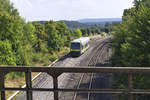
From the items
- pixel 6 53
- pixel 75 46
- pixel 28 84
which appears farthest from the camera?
pixel 75 46

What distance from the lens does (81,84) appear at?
16953mm

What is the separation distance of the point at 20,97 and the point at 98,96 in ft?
19.0

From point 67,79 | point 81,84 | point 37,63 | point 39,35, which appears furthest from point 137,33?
point 39,35

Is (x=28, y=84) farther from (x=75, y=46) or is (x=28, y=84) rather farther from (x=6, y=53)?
(x=75, y=46)

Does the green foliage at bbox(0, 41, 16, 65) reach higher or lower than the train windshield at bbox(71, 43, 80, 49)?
higher

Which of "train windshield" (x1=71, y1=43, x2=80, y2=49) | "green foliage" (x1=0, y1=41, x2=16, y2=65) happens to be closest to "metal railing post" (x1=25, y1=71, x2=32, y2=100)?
"green foliage" (x1=0, y1=41, x2=16, y2=65)

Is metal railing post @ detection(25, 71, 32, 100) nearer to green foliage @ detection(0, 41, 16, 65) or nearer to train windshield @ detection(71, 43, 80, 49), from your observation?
green foliage @ detection(0, 41, 16, 65)

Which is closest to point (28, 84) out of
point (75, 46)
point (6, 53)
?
point (6, 53)

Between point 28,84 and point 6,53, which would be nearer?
point 28,84

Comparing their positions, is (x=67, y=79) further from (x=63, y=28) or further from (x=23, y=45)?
(x=63, y=28)

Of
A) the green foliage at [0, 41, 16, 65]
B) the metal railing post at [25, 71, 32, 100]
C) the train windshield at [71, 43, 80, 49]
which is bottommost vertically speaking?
the train windshield at [71, 43, 80, 49]

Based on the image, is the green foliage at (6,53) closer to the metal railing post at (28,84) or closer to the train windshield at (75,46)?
the metal railing post at (28,84)

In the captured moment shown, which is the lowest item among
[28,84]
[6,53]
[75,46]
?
[75,46]

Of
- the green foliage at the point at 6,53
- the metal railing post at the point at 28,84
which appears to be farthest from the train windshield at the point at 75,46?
the metal railing post at the point at 28,84
